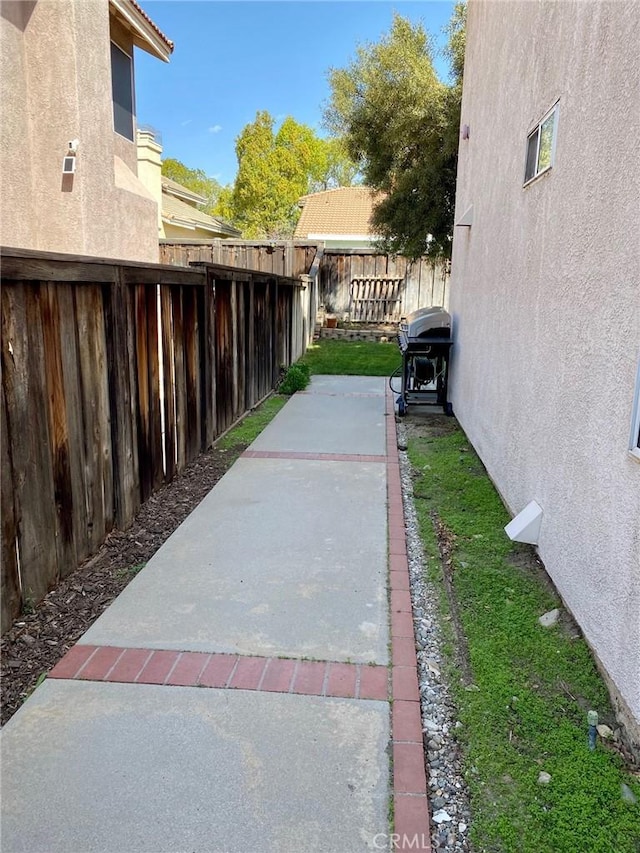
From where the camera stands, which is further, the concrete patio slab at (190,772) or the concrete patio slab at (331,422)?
the concrete patio slab at (331,422)

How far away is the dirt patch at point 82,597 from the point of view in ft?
9.37

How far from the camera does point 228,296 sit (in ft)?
24.0

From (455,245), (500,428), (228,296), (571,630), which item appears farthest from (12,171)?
(571,630)

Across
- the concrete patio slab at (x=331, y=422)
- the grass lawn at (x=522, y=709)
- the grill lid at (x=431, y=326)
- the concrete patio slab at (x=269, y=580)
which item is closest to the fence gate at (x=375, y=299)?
the concrete patio slab at (x=331, y=422)

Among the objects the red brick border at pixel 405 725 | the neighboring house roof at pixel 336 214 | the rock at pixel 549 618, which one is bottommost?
the red brick border at pixel 405 725

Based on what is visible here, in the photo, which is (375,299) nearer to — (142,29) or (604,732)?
(142,29)

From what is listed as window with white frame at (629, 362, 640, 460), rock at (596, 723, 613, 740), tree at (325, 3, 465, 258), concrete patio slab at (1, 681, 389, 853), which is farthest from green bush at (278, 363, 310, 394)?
rock at (596, 723, 613, 740)

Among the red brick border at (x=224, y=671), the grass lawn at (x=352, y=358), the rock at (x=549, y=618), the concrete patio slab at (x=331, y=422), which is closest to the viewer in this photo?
the red brick border at (x=224, y=671)

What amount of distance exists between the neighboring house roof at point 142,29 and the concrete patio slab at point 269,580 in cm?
904

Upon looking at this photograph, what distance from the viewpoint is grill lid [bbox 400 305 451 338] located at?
8516 millimetres

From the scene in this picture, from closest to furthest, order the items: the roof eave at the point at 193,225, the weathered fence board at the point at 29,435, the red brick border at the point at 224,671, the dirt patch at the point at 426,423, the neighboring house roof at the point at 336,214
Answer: the red brick border at the point at 224,671, the weathered fence board at the point at 29,435, the dirt patch at the point at 426,423, the roof eave at the point at 193,225, the neighboring house roof at the point at 336,214

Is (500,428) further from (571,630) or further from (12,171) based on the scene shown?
(12,171)

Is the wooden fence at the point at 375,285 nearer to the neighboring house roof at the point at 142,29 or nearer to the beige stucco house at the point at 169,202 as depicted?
the beige stucco house at the point at 169,202

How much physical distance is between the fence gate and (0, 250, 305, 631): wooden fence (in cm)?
1107
